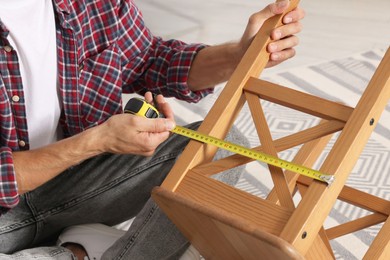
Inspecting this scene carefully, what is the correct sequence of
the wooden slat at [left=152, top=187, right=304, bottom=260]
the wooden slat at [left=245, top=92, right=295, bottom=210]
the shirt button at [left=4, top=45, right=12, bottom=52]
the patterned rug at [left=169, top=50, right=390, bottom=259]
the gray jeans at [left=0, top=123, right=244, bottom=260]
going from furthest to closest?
the patterned rug at [left=169, top=50, right=390, bottom=259] < the gray jeans at [left=0, top=123, right=244, bottom=260] < the shirt button at [left=4, top=45, right=12, bottom=52] < the wooden slat at [left=245, top=92, right=295, bottom=210] < the wooden slat at [left=152, top=187, right=304, bottom=260]

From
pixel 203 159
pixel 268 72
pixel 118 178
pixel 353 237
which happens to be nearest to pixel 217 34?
pixel 268 72

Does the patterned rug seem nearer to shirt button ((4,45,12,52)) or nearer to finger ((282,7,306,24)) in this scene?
finger ((282,7,306,24))

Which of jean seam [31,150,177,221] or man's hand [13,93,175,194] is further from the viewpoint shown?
jean seam [31,150,177,221]

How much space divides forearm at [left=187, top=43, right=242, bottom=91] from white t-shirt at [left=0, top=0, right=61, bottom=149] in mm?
382

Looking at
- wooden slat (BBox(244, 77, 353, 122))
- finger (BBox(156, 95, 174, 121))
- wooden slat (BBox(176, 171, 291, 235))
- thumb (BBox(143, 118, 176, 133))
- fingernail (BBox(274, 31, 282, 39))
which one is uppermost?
fingernail (BBox(274, 31, 282, 39))

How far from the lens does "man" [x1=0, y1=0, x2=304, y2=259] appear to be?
1845 millimetres

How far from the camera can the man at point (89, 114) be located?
184 centimetres

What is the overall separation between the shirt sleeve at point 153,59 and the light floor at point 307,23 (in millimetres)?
1417

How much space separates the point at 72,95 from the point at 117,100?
0.16 meters

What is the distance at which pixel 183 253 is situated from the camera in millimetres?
2049

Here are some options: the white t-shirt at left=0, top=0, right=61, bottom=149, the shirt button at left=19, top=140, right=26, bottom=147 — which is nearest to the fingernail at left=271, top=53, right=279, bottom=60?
the white t-shirt at left=0, top=0, right=61, bottom=149

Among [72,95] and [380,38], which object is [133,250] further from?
[380,38]

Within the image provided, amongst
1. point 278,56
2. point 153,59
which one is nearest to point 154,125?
point 278,56

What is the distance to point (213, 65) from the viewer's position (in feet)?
6.91
